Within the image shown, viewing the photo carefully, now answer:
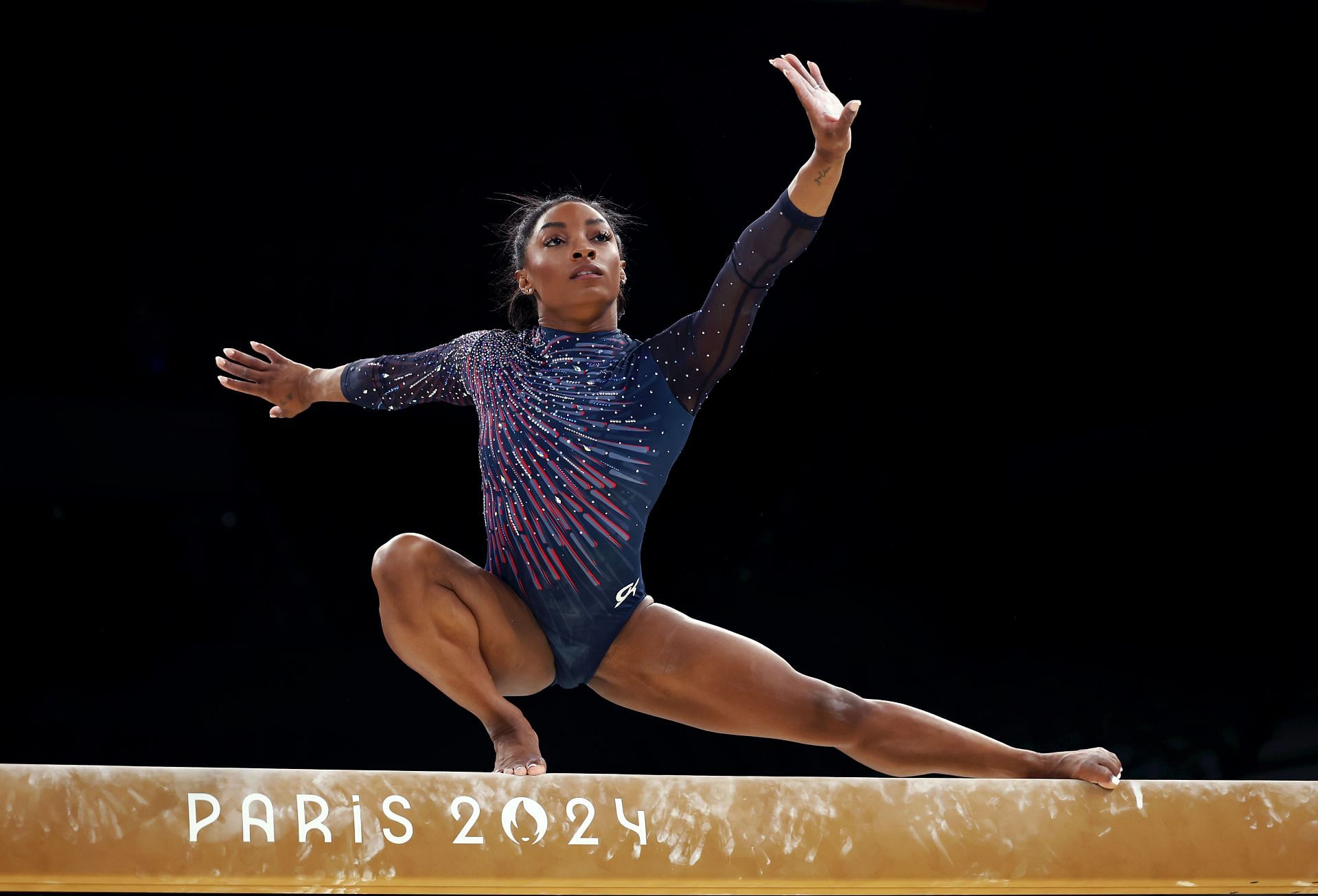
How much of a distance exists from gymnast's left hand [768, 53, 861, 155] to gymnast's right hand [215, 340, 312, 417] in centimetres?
125

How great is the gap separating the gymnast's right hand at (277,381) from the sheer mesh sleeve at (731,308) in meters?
0.82

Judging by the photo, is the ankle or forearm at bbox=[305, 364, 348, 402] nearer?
the ankle

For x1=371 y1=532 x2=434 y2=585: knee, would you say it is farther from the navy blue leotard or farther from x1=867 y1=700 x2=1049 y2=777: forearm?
x1=867 y1=700 x2=1049 y2=777: forearm

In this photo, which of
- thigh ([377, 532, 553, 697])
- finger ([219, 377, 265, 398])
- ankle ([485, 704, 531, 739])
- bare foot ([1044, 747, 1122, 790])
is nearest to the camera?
bare foot ([1044, 747, 1122, 790])

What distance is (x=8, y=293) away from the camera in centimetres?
421

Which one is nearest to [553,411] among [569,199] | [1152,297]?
[569,199]

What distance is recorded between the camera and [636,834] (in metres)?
1.86

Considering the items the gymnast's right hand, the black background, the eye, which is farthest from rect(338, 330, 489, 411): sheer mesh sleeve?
the black background

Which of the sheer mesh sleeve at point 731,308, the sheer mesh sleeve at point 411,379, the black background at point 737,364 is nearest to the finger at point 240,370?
the sheer mesh sleeve at point 411,379

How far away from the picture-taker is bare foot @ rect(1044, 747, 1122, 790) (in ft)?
6.93

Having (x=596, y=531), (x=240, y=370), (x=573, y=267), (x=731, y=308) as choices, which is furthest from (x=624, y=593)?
(x=240, y=370)

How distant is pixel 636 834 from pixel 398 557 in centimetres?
75

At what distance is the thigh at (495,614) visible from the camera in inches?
93.3

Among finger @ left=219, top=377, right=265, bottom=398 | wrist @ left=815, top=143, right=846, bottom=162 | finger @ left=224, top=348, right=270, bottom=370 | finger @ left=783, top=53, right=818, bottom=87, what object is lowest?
A: finger @ left=219, top=377, right=265, bottom=398
